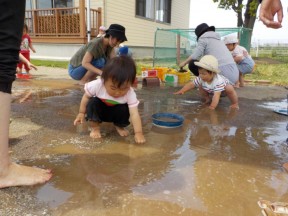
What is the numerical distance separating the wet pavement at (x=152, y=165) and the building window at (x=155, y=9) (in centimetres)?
1171

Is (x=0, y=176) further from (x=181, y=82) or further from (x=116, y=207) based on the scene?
(x=181, y=82)

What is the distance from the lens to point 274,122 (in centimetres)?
343

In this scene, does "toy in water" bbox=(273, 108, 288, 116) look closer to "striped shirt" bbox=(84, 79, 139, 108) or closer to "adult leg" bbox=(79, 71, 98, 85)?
"striped shirt" bbox=(84, 79, 139, 108)

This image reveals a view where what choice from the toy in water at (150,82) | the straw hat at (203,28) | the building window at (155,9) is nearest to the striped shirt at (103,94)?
the straw hat at (203,28)

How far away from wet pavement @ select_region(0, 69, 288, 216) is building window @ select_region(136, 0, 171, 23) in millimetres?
11709

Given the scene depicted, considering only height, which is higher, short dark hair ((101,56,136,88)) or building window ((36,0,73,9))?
building window ((36,0,73,9))

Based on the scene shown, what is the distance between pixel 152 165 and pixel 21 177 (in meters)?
0.85

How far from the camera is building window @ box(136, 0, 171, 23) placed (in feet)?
47.2

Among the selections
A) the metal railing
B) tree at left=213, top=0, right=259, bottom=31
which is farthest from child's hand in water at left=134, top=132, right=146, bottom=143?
tree at left=213, top=0, right=259, bottom=31

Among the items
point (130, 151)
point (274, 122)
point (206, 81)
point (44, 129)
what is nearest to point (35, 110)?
point (44, 129)

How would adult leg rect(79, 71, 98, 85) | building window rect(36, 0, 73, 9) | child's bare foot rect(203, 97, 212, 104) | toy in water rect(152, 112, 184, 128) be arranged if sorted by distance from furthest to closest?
building window rect(36, 0, 73, 9) < adult leg rect(79, 71, 98, 85) < child's bare foot rect(203, 97, 212, 104) < toy in water rect(152, 112, 184, 128)

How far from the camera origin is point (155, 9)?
15.3m

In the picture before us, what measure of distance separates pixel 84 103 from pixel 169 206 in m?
1.43

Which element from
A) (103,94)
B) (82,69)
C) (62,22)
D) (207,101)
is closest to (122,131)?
(103,94)
